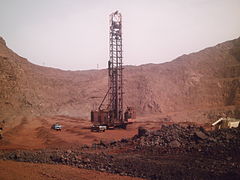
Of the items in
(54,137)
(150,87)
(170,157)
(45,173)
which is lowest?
(54,137)

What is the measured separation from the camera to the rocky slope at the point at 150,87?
2082 inches

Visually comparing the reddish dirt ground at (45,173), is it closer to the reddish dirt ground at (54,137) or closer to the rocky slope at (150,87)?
the reddish dirt ground at (54,137)

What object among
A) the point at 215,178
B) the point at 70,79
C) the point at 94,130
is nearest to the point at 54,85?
the point at 70,79

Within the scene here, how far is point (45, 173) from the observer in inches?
484

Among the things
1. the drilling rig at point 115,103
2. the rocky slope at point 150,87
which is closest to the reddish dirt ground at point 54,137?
the drilling rig at point 115,103

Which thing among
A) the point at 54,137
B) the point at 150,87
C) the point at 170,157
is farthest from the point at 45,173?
the point at 150,87

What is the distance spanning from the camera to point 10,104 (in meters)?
51.5

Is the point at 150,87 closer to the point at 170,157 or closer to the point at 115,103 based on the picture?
the point at 115,103

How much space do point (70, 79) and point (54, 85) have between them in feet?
23.8

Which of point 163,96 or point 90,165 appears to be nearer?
point 90,165

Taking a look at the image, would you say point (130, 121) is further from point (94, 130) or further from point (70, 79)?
point (70, 79)

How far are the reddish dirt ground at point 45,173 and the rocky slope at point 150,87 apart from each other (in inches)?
1385

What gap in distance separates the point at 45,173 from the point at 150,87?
47.7 meters

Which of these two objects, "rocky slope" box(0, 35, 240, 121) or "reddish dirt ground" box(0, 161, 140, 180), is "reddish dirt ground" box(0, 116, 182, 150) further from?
"rocky slope" box(0, 35, 240, 121)
